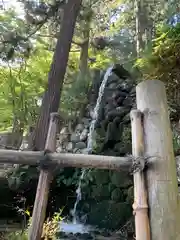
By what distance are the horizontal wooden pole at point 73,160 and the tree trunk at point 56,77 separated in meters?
4.15

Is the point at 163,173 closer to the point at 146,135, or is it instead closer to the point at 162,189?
the point at 162,189

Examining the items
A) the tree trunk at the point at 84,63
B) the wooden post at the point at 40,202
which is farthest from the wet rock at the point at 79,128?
the wooden post at the point at 40,202

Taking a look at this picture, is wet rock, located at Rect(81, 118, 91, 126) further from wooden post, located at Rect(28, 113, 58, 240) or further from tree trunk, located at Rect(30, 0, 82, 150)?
wooden post, located at Rect(28, 113, 58, 240)

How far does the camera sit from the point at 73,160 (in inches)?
61.6

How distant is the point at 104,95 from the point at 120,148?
2241 millimetres

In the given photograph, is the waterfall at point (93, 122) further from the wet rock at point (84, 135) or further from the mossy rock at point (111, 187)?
the mossy rock at point (111, 187)

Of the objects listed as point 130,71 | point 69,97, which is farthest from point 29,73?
point 130,71

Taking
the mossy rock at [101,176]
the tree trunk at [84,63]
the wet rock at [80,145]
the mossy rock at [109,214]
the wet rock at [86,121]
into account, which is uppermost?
the tree trunk at [84,63]

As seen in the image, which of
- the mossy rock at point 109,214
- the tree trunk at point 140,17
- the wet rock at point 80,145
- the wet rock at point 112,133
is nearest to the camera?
the mossy rock at point 109,214

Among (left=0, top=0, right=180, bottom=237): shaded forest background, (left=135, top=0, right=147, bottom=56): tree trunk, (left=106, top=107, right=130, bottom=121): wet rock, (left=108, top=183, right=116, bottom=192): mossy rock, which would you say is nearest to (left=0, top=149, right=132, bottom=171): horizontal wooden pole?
(left=0, top=0, right=180, bottom=237): shaded forest background

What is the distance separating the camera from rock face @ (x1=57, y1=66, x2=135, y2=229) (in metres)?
5.07

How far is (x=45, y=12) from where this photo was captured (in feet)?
23.0

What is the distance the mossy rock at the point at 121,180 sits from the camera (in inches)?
199

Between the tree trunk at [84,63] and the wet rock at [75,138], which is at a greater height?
the tree trunk at [84,63]
